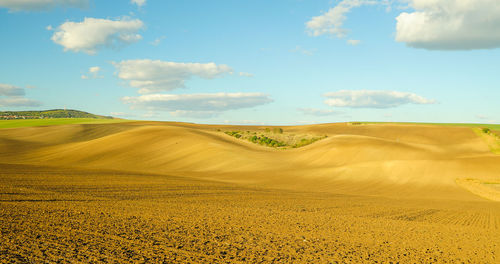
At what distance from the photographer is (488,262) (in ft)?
31.9

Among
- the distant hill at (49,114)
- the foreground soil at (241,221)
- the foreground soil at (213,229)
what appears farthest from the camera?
the distant hill at (49,114)

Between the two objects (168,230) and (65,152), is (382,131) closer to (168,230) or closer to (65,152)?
(65,152)

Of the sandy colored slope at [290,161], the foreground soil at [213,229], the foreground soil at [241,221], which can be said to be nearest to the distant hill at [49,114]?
the sandy colored slope at [290,161]

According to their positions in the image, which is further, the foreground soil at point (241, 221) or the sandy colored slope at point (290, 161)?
the sandy colored slope at point (290, 161)

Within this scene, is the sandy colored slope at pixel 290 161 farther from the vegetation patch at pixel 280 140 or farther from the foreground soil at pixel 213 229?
the foreground soil at pixel 213 229

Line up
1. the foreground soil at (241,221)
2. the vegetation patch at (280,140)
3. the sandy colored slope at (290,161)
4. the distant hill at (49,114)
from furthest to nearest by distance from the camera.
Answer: the distant hill at (49,114)
the vegetation patch at (280,140)
the sandy colored slope at (290,161)
the foreground soil at (241,221)

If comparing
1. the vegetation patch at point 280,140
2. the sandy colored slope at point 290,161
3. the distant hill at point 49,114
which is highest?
the distant hill at point 49,114

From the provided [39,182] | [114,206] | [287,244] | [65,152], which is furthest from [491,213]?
[65,152]

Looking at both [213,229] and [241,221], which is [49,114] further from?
[213,229]

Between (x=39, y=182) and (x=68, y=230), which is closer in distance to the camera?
(x=68, y=230)

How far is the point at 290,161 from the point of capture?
143 feet

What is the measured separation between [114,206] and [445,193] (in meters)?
26.0

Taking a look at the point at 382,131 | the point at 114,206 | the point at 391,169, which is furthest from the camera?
the point at 382,131

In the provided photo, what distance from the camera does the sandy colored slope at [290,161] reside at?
31328mm
